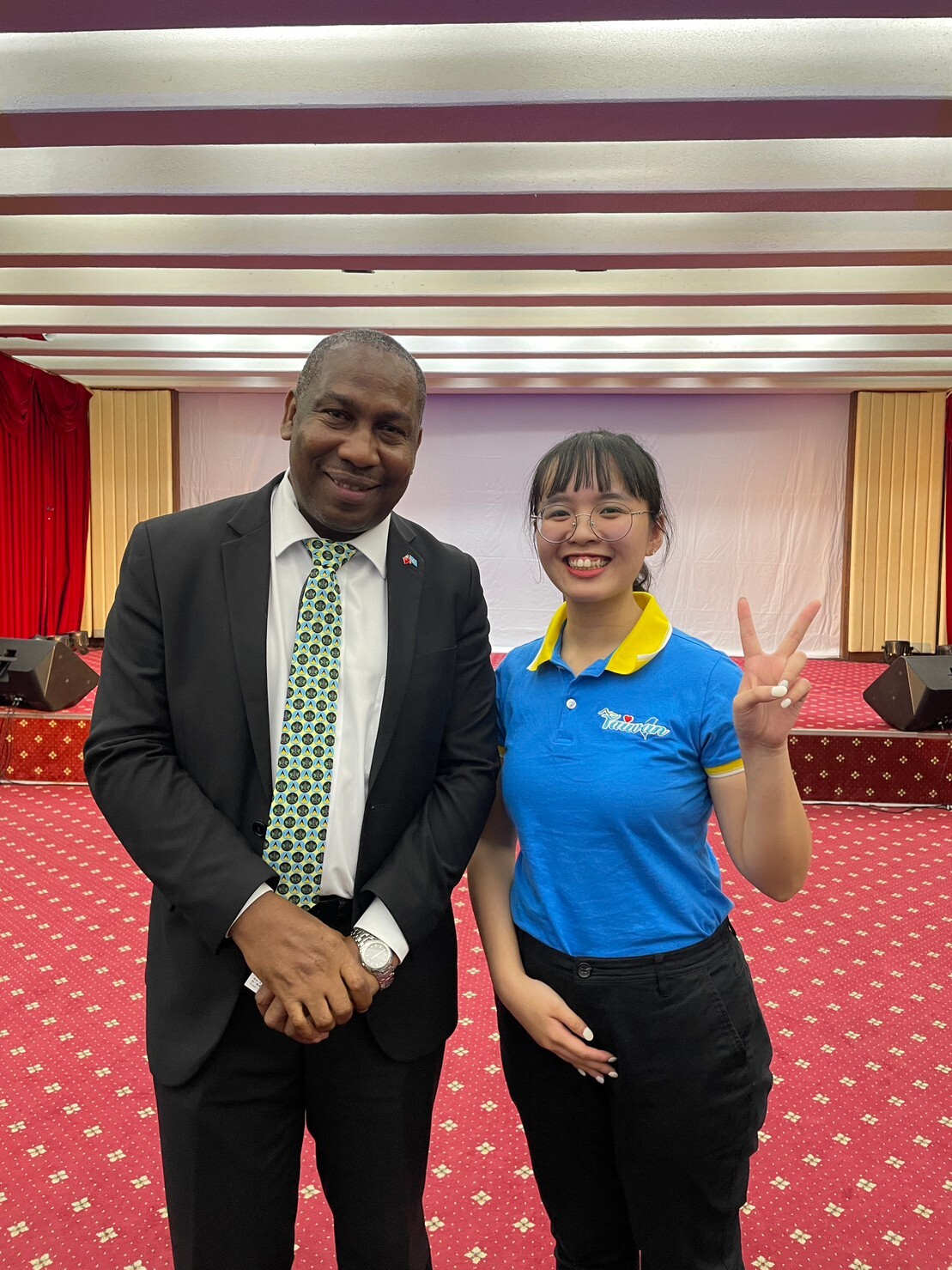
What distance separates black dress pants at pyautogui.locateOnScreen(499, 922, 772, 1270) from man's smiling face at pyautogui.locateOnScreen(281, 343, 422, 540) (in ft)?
2.07

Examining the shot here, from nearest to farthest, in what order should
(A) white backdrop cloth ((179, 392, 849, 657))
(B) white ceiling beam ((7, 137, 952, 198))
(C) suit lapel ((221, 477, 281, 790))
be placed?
1. (C) suit lapel ((221, 477, 281, 790))
2. (B) white ceiling beam ((7, 137, 952, 198))
3. (A) white backdrop cloth ((179, 392, 849, 657))

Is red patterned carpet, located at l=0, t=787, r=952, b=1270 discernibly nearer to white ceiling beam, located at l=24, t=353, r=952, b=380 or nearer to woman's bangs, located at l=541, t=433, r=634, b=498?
woman's bangs, located at l=541, t=433, r=634, b=498

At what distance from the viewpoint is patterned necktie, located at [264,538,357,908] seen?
44.1 inches

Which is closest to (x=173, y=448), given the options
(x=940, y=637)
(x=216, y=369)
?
(x=216, y=369)

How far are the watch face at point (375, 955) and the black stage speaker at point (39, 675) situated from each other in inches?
185

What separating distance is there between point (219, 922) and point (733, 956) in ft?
2.14

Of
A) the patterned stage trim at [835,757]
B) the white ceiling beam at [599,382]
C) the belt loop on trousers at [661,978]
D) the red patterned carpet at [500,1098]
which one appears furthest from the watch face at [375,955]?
the white ceiling beam at [599,382]

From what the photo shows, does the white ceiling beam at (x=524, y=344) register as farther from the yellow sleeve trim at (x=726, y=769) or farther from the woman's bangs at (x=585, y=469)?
the yellow sleeve trim at (x=726, y=769)

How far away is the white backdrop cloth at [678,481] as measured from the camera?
899 centimetres

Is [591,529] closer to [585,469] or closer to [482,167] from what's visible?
[585,469]

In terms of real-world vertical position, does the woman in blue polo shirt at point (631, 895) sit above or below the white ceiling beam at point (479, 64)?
below

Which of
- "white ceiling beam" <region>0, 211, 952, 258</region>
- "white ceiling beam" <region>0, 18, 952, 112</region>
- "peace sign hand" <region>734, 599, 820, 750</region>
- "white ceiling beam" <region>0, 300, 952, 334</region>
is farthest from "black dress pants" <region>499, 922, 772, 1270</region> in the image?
"white ceiling beam" <region>0, 300, 952, 334</region>

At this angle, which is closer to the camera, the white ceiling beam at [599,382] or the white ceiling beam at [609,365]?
the white ceiling beam at [609,365]

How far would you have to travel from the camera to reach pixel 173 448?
9.20m
